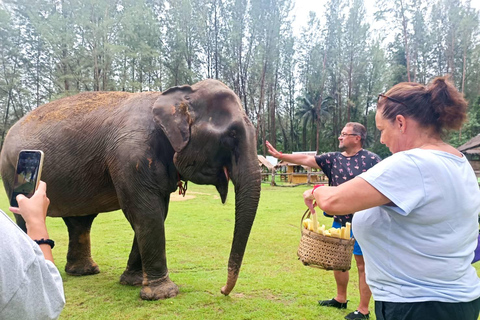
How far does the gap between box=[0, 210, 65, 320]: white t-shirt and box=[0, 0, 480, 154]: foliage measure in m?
24.3

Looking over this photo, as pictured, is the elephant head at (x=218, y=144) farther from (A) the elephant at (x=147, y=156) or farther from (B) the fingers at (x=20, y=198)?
(B) the fingers at (x=20, y=198)

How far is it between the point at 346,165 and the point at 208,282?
206 centimetres

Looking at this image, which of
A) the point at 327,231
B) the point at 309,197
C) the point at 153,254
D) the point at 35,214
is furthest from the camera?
the point at 153,254

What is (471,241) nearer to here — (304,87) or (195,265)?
(195,265)

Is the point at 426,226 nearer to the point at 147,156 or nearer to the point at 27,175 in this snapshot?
the point at 27,175

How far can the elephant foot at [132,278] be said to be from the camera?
4.02 meters

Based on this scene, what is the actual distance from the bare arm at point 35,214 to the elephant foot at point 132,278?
3034 millimetres

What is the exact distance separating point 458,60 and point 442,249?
40427mm

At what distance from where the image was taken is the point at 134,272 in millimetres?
4055

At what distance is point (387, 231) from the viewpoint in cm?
150

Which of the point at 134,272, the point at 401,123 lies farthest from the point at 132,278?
the point at 401,123

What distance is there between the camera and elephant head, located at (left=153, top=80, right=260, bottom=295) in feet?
10.6

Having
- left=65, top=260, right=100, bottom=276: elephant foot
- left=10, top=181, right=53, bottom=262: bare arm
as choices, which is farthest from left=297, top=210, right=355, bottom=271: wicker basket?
left=65, top=260, right=100, bottom=276: elephant foot

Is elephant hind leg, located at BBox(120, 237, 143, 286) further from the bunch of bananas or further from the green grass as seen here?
the bunch of bananas
